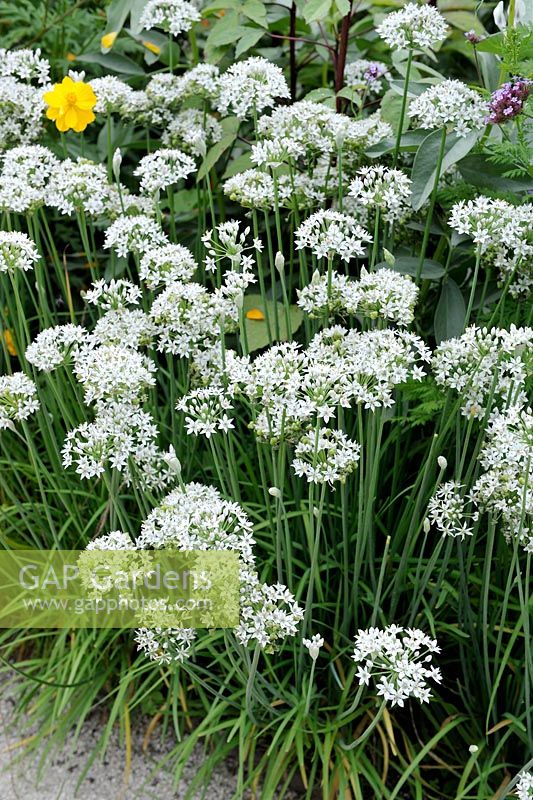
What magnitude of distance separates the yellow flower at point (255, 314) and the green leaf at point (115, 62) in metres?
1.15

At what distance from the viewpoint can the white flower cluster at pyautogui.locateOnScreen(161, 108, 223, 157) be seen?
2.75m

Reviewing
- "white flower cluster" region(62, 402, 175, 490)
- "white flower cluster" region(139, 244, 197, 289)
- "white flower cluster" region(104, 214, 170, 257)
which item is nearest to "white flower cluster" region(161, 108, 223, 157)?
"white flower cluster" region(104, 214, 170, 257)

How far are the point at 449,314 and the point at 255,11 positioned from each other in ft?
3.93

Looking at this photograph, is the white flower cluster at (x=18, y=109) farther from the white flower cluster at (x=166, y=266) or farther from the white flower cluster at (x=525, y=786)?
the white flower cluster at (x=525, y=786)

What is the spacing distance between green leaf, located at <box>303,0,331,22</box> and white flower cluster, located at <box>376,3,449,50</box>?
329 mm

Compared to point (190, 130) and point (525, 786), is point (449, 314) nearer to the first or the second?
point (190, 130)

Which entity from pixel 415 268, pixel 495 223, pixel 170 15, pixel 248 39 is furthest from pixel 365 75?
pixel 495 223

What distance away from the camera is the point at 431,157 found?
234 centimetres

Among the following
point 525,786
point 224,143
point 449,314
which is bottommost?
point 525,786

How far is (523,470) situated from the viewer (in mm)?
1769

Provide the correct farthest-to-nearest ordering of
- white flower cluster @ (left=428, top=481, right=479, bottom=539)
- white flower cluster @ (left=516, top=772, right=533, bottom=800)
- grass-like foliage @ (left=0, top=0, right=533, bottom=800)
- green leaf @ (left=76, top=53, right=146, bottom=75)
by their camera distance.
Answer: green leaf @ (left=76, top=53, right=146, bottom=75), white flower cluster @ (left=428, top=481, right=479, bottom=539), grass-like foliage @ (left=0, top=0, right=533, bottom=800), white flower cluster @ (left=516, top=772, right=533, bottom=800)

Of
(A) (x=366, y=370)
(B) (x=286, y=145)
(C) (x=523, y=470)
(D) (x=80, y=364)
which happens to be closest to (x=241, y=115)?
(B) (x=286, y=145)

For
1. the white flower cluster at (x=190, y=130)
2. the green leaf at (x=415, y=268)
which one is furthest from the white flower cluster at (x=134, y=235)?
the green leaf at (x=415, y=268)

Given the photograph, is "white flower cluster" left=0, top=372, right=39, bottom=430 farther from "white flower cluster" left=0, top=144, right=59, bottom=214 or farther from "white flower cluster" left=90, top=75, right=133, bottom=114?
"white flower cluster" left=90, top=75, right=133, bottom=114
